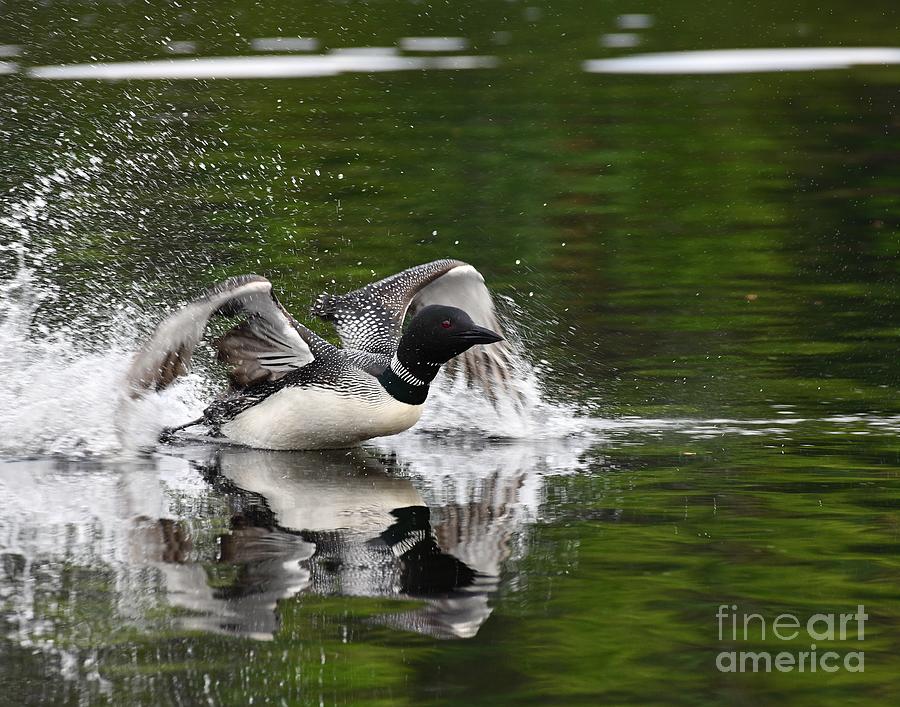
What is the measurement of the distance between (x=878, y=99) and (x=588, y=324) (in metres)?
9.77

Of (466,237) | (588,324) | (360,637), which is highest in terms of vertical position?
(466,237)

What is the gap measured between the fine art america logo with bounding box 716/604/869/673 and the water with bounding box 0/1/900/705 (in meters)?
0.04

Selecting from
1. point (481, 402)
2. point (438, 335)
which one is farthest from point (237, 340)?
point (481, 402)

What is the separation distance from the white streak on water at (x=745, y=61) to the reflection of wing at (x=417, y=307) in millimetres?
13275

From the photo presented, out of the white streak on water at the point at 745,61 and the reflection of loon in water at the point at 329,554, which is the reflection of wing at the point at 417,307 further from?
the white streak on water at the point at 745,61

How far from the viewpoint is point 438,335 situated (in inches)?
311

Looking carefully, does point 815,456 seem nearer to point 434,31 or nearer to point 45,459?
point 45,459

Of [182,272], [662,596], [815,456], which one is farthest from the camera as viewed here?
[182,272]

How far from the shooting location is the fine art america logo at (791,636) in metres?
4.74

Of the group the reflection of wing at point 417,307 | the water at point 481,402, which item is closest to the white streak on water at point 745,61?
the water at point 481,402

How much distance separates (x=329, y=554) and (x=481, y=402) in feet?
9.82

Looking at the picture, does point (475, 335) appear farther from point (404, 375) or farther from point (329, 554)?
point (329, 554)

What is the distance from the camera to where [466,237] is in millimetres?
12820

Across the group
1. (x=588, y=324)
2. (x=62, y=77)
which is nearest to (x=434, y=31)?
(x=62, y=77)
